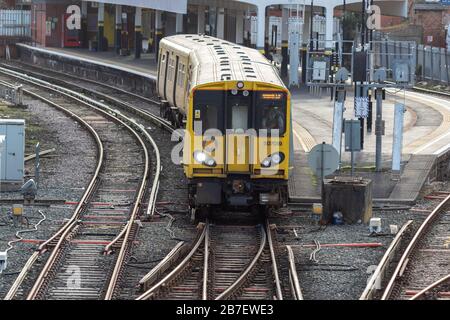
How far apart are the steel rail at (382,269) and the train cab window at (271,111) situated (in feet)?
8.62

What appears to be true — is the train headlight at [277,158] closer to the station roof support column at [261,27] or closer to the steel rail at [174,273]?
the steel rail at [174,273]

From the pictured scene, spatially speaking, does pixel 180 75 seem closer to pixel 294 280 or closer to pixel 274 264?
pixel 274 264

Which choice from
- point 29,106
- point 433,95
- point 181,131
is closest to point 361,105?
point 181,131

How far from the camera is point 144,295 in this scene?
1471 cm

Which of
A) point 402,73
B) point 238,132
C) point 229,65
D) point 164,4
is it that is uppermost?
point 164,4

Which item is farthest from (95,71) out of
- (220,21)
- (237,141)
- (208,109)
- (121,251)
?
(121,251)

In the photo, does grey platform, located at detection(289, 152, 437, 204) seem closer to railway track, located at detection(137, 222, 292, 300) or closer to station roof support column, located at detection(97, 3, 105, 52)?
railway track, located at detection(137, 222, 292, 300)

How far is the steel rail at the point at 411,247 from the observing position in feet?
49.9

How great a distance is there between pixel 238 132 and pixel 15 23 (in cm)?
4950

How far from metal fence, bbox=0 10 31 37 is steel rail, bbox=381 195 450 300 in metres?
46.7

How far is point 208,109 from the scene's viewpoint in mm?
20188

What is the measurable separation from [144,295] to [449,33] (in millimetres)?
48191

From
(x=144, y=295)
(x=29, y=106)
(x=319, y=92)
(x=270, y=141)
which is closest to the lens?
(x=144, y=295)

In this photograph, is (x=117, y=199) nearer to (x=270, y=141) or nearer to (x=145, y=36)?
(x=270, y=141)
